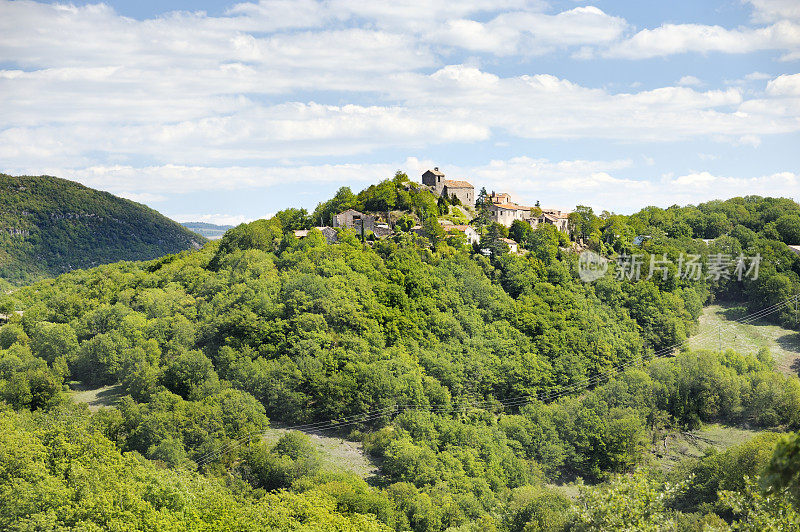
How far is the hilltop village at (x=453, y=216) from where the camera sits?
7019 centimetres

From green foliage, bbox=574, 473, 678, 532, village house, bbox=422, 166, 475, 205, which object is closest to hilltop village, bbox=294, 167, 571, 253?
village house, bbox=422, 166, 475, 205

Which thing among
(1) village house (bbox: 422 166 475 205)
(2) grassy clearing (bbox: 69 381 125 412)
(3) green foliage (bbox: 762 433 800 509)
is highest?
(1) village house (bbox: 422 166 475 205)

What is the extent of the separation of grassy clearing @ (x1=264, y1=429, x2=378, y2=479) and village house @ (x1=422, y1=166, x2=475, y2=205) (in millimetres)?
42501

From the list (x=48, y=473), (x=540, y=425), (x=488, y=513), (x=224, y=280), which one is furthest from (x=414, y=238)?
(x=48, y=473)

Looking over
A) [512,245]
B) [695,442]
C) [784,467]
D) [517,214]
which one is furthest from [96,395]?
[517,214]

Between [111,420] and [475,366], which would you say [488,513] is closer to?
[475,366]

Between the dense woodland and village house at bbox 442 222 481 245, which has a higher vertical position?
village house at bbox 442 222 481 245

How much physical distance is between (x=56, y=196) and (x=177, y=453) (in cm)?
16481

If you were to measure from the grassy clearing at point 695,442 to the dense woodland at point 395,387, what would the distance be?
892 millimetres

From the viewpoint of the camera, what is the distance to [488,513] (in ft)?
125

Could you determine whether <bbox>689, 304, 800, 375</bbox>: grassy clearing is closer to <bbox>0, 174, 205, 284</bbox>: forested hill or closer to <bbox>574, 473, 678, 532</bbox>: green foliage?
<bbox>574, 473, 678, 532</bbox>: green foliage

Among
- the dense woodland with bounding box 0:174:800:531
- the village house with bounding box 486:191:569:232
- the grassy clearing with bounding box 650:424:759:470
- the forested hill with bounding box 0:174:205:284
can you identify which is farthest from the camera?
the forested hill with bounding box 0:174:205:284

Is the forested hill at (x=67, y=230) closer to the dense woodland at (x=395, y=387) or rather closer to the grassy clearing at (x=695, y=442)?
the dense woodland at (x=395, y=387)

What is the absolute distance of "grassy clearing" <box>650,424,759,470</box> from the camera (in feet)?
170
